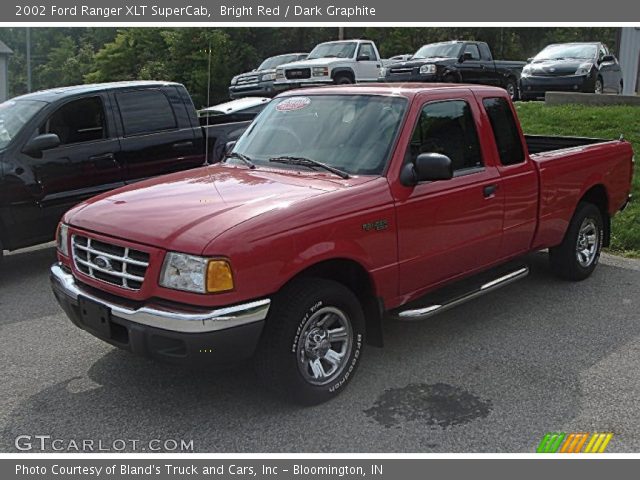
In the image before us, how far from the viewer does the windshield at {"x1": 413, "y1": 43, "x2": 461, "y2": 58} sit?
1905 centimetres

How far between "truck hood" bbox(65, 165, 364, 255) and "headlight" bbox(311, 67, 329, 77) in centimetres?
1446

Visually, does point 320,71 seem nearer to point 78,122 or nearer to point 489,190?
point 78,122

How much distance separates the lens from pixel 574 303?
618 cm

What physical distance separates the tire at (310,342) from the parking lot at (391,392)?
140mm

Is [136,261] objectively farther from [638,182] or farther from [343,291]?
[638,182]

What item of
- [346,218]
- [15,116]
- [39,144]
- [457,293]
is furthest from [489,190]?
[15,116]

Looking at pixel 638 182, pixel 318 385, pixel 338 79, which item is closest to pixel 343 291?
pixel 318 385

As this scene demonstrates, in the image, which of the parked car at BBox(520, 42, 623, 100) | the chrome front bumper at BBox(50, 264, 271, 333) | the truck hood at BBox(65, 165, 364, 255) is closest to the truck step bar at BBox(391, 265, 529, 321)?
the truck hood at BBox(65, 165, 364, 255)

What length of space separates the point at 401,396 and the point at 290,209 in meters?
1.35

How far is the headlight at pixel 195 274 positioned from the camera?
370cm

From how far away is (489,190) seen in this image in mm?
5297

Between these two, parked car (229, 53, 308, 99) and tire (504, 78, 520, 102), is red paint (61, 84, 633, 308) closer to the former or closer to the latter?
tire (504, 78, 520, 102)

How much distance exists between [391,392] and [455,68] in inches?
604

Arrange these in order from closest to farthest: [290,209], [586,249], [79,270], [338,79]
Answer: [290,209], [79,270], [586,249], [338,79]
